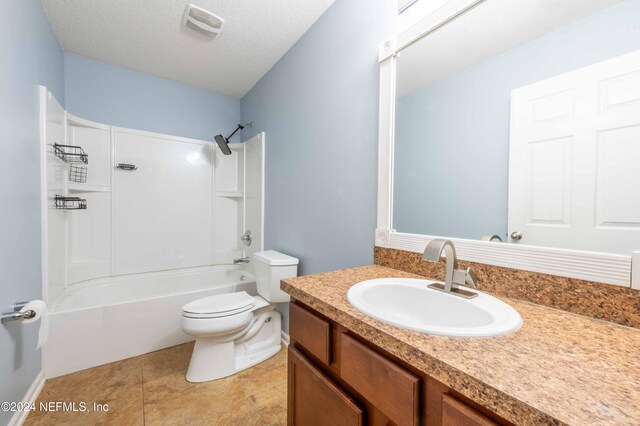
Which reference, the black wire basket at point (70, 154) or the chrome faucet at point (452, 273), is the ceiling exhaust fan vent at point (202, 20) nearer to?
the black wire basket at point (70, 154)

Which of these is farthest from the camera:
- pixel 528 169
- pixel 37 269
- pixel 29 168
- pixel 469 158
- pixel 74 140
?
pixel 74 140

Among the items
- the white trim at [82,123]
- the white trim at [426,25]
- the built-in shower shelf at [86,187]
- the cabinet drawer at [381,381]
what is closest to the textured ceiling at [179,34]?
the white trim at [82,123]

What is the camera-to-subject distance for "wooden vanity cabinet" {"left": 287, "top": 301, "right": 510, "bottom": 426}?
19.7 inches

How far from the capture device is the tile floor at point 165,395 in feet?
4.40

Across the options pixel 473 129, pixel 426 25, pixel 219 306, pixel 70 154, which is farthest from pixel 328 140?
pixel 70 154

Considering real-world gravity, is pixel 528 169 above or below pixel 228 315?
above

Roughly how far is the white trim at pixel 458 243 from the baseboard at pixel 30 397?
Result: 1990mm

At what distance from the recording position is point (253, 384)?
1626 mm

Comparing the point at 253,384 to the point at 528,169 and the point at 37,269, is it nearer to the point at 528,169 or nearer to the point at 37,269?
the point at 37,269

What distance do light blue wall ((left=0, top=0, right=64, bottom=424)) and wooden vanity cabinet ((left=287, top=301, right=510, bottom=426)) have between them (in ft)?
4.43

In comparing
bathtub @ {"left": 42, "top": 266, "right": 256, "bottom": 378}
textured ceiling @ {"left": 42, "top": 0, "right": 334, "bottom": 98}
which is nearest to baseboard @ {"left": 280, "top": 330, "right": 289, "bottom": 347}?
bathtub @ {"left": 42, "top": 266, "right": 256, "bottom": 378}

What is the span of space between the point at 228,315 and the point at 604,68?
1997 mm

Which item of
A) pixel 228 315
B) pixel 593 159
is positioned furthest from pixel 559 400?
pixel 228 315

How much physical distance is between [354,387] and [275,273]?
1.24 meters
